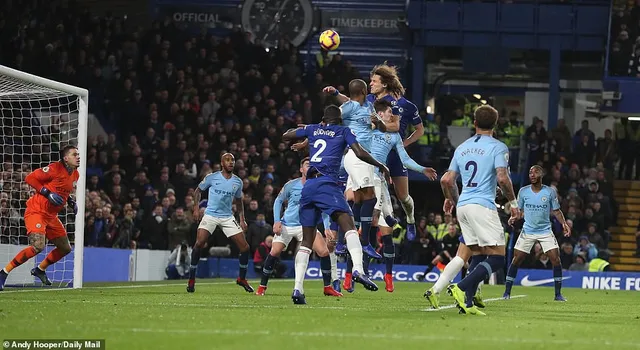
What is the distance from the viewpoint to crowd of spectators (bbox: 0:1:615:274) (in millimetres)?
29750

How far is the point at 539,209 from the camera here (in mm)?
19922

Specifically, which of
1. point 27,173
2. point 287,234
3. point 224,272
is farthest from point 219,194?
point 224,272

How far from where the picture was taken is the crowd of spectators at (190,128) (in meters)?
29.8

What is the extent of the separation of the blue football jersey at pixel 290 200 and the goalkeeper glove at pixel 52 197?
335 cm

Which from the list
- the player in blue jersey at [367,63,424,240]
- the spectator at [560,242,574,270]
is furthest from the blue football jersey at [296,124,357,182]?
the spectator at [560,242,574,270]

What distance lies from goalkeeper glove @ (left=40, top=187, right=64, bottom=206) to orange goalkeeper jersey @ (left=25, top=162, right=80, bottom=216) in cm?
13

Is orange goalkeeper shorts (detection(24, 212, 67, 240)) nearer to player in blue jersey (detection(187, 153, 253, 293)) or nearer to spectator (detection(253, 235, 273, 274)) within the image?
player in blue jersey (detection(187, 153, 253, 293))

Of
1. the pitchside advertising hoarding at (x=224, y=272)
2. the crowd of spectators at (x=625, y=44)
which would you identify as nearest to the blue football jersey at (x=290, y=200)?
the pitchside advertising hoarding at (x=224, y=272)

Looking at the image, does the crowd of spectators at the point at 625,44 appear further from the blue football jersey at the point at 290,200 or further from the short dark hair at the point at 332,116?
the short dark hair at the point at 332,116

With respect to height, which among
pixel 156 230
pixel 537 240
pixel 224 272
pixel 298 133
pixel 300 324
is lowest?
pixel 224 272

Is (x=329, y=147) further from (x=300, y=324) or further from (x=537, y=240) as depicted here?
(x=537, y=240)

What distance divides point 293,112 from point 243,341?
24.6 meters

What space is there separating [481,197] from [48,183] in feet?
26.6

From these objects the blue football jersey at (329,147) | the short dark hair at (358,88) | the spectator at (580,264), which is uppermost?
the short dark hair at (358,88)
